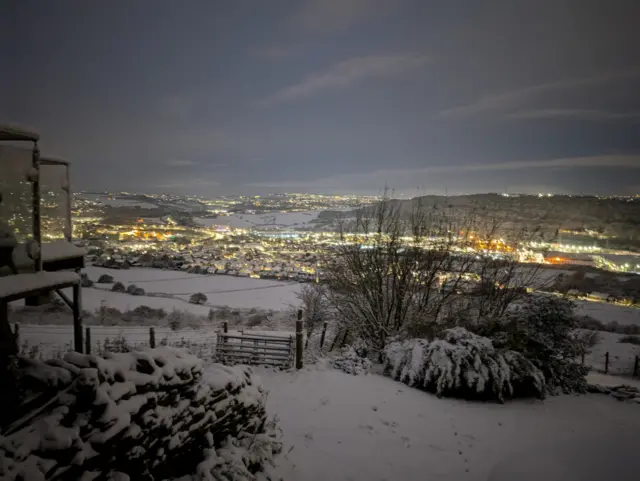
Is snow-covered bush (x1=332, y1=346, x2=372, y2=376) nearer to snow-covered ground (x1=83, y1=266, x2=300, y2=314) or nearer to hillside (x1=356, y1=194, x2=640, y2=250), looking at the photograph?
hillside (x1=356, y1=194, x2=640, y2=250)

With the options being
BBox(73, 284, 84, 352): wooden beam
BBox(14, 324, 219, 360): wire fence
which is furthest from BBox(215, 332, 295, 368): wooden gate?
BBox(73, 284, 84, 352): wooden beam

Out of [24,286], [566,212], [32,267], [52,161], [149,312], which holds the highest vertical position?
[52,161]

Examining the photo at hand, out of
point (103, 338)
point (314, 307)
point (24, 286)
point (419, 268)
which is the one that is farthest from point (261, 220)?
point (24, 286)

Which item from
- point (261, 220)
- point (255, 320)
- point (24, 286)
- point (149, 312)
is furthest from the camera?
point (261, 220)

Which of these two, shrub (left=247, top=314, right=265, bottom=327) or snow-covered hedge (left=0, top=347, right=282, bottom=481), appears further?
shrub (left=247, top=314, right=265, bottom=327)

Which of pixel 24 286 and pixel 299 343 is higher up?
pixel 24 286

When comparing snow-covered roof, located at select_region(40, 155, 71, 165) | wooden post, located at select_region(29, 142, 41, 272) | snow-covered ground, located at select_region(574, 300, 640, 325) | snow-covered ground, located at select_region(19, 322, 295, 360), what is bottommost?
snow-covered ground, located at select_region(19, 322, 295, 360)

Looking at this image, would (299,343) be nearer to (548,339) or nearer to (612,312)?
(548,339)
